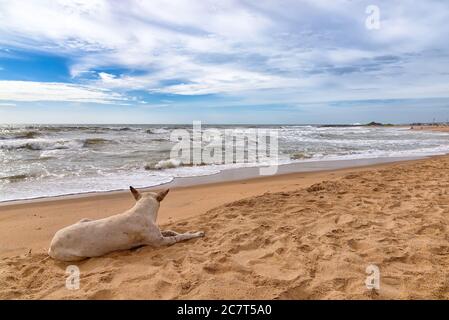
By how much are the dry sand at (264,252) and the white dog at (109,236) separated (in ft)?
0.43

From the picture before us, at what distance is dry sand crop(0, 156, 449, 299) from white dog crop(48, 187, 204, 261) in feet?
0.43

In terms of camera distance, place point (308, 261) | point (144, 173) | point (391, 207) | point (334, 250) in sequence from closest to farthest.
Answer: point (308, 261)
point (334, 250)
point (391, 207)
point (144, 173)

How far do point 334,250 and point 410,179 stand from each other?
6116mm

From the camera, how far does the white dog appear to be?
14.3 ft

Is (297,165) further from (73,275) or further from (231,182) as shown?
(73,275)

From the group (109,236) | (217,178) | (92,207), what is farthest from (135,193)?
(217,178)

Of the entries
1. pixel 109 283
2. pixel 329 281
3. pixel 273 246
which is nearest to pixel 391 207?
pixel 273 246

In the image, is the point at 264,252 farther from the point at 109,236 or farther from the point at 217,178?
the point at 217,178

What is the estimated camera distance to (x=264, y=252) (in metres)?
4.28

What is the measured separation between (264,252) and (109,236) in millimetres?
2102

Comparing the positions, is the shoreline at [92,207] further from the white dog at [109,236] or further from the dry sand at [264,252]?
the white dog at [109,236]

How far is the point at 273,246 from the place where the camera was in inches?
A: 175

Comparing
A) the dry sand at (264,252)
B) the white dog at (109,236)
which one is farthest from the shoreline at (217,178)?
the white dog at (109,236)

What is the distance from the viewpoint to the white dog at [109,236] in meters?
4.37
